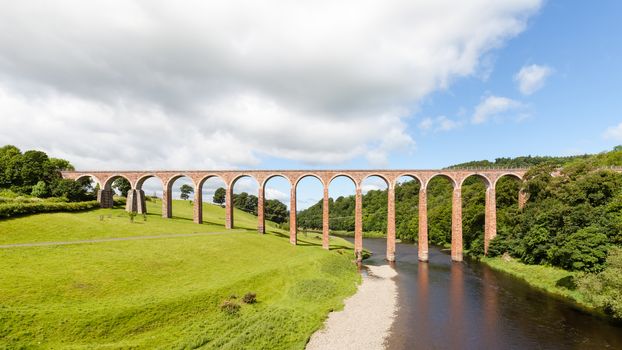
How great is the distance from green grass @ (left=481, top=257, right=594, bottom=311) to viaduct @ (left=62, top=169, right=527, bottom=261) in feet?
31.8

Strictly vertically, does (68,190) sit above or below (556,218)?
above

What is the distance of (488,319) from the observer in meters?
26.6

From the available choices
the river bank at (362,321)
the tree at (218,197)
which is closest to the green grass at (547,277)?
the river bank at (362,321)

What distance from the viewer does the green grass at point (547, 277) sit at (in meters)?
30.3

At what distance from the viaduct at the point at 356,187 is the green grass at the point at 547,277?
9692 millimetres

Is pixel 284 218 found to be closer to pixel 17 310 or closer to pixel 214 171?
pixel 214 171

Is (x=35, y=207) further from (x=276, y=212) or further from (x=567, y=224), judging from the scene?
(x=276, y=212)

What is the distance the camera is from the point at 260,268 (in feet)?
113

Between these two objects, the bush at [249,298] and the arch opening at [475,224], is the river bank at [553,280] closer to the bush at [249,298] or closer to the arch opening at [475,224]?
the arch opening at [475,224]

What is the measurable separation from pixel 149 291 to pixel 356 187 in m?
38.1

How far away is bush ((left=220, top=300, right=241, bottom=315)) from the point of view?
23359 millimetres

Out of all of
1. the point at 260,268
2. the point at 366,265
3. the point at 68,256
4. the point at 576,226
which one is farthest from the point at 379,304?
the point at 68,256

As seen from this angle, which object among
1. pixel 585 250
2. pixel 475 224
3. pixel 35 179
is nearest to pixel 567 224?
pixel 585 250

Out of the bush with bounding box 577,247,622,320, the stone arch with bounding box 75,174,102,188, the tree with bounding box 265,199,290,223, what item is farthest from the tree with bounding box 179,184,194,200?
the bush with bounding box 577,247,622,320
